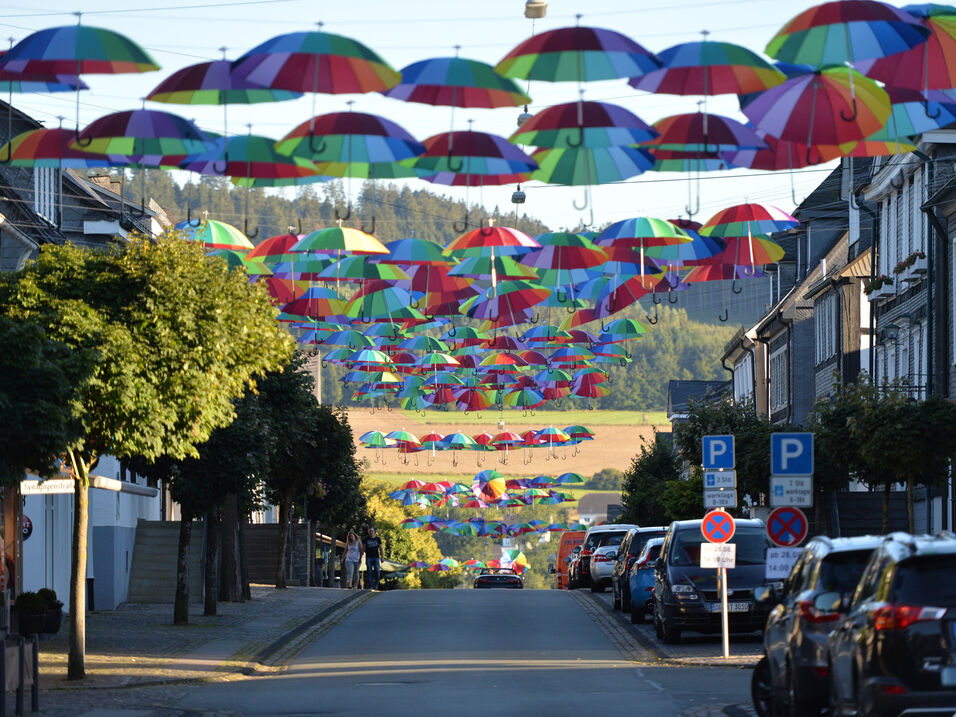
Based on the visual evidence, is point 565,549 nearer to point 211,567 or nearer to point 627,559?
point 627,559

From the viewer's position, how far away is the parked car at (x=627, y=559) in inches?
1330

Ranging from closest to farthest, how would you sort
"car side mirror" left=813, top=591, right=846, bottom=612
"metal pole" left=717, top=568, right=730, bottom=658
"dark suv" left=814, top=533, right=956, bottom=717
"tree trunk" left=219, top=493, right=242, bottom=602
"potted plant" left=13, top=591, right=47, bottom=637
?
"dark suv" left=814, top=533, right=956, bottom=717, "car side mirror" left=813, top=591, right=846, bottom=612, "metal pole" left=717, top=568, right=730, bottom=658, "potted plant" left=13, top=591, right=47, bottom=637, "tree trunk" left=219, top=493, right=242, bottom=602

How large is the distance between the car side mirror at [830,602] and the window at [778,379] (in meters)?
44.6

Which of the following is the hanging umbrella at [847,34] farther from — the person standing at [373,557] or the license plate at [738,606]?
the person standing at [373,557]

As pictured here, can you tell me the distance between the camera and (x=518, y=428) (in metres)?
160

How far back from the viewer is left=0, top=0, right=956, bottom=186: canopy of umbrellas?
14094 millimetres

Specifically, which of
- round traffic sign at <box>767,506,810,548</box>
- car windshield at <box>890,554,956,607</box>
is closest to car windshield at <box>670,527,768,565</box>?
round traffic sign at <box>767,506,810,548</box>

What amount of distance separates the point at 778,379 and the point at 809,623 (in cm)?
4658

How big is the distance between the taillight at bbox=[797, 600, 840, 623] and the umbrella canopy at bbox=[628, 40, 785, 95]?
449cm

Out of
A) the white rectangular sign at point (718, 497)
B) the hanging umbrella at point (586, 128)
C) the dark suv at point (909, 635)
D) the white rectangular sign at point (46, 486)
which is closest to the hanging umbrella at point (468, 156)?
the hanging umbrella at point (586, 128)

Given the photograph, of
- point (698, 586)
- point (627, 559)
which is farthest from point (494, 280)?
point (627, 559)

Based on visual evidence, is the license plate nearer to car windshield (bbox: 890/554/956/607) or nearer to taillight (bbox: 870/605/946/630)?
car windshield (bbox: 890/554/956/607)

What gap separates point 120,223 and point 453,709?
103 ft

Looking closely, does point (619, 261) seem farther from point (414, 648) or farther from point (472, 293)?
point (414, 648)
